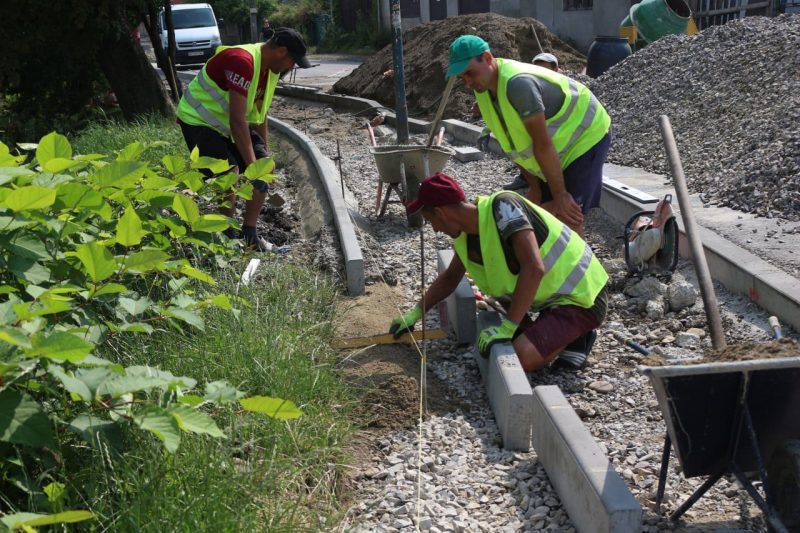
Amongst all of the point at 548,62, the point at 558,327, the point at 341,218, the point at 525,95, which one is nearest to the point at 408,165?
the point at 341,218

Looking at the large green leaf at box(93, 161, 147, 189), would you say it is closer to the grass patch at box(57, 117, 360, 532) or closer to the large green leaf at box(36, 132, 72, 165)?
the large green leaf at box(36, 132, 72, 165)

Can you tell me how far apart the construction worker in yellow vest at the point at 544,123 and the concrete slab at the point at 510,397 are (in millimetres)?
1317

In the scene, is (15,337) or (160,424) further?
(160,424)

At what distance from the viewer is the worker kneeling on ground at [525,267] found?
14.3 feet

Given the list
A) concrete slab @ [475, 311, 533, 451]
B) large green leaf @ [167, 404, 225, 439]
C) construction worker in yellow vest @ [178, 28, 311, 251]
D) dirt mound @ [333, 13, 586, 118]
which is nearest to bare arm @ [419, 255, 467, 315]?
concrete slab @ [475, 311, 533, 451]

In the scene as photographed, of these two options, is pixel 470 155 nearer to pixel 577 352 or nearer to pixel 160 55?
pixel 577 352

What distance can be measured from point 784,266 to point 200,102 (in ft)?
13.5

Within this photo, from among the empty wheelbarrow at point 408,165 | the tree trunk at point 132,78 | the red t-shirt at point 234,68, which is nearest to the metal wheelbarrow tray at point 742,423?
the red t-shirt at point 234,68

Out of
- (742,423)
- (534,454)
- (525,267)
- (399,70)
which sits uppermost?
(399,70)

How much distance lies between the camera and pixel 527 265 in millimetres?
4328

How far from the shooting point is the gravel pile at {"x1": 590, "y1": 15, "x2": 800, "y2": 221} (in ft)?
23.6

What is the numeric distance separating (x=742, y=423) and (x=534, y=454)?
107cm

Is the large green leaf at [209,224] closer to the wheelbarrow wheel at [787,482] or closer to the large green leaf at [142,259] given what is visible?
the large green leaf at [142,259]

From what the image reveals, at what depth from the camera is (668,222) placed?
5816mm
